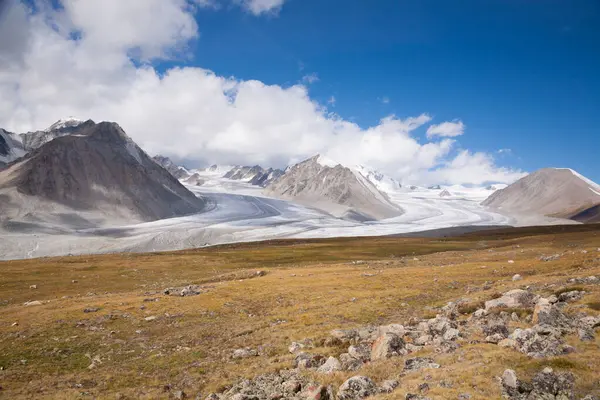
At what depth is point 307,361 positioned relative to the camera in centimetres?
2156

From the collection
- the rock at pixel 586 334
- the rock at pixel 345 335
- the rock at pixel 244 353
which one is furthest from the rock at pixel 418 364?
the rock at pixel 244 353

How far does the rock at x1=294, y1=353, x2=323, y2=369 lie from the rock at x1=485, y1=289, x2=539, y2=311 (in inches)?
526

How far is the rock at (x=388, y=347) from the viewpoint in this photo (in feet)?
67.3

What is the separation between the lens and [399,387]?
51.8 feet

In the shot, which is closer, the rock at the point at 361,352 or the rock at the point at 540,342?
the rock at the point at 540,342

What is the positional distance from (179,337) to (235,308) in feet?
31.3

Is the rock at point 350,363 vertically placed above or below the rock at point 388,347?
below

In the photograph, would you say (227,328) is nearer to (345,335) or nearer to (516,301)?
(345,335)

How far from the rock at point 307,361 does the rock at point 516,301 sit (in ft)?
43.8

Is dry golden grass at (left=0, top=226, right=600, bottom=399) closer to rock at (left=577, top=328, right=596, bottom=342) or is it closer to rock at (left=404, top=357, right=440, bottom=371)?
rock at (left=577, top=328, right=596, bottom=342)

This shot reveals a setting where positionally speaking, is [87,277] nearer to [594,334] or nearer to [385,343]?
[385,343]

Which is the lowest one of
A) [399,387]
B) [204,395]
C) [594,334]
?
[204,395]

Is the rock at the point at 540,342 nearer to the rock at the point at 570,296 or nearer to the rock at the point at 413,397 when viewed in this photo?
the rock at the point at 413,397

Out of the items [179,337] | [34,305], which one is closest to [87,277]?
[34,305]
